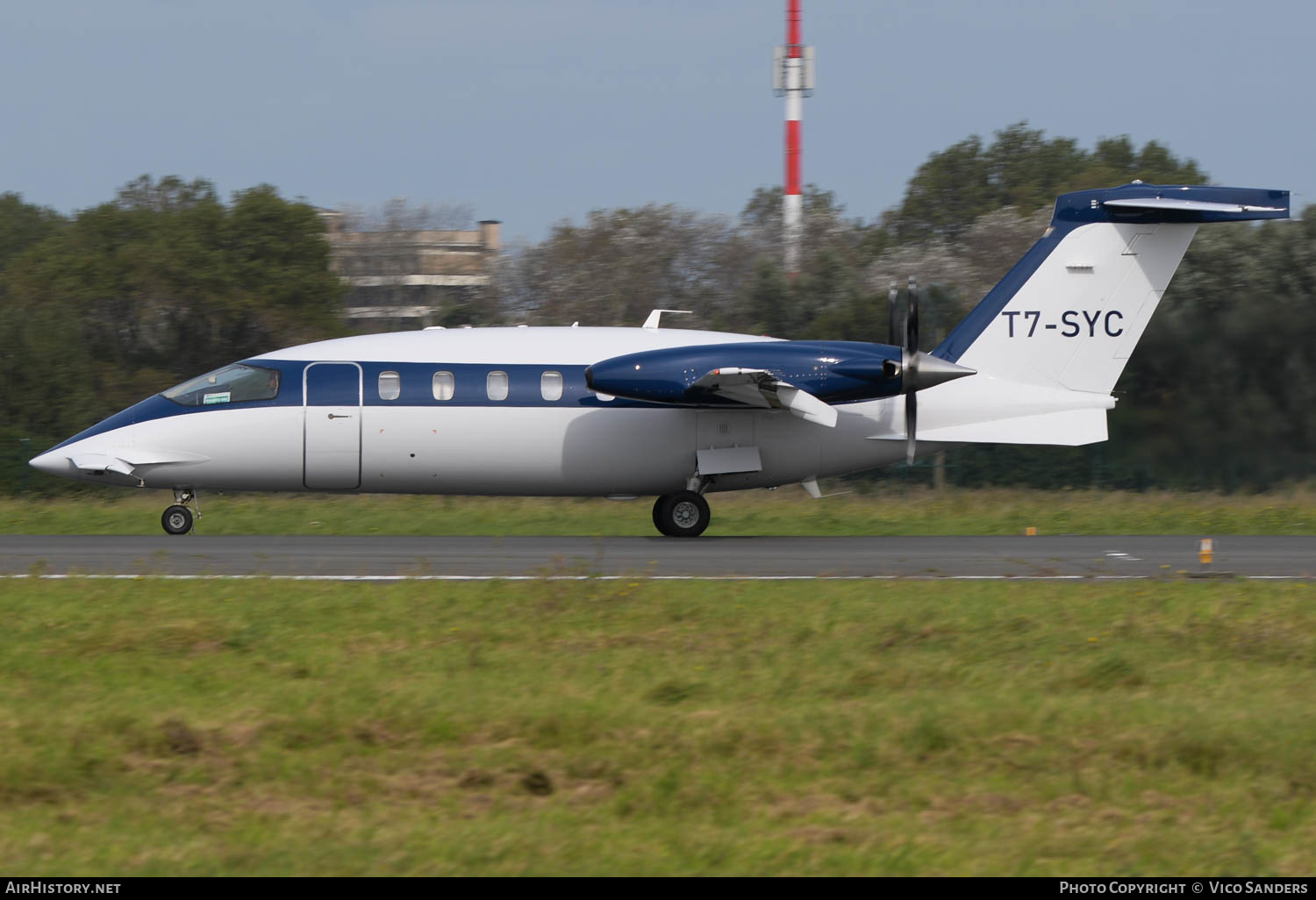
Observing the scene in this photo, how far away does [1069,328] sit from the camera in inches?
877

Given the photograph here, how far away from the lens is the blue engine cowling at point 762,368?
68.2 feet

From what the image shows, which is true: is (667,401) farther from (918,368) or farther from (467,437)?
(918,368)

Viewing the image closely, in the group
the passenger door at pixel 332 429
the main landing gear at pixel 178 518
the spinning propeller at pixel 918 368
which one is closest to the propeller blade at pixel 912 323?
the spinning propeller at pixel 918 368

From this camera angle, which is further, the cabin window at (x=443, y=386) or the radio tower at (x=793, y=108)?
the radio tower at (x=793, y=108)

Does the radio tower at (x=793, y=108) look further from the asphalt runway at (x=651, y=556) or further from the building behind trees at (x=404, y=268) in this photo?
the asphalt runway at (x=651, y=556)

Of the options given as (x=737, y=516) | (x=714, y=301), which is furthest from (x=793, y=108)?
(x=737, y=516)

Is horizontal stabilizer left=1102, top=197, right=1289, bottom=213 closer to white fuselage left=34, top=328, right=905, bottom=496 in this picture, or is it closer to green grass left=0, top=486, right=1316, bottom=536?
white fuselage left=34, top=328, right=905, bottom=496

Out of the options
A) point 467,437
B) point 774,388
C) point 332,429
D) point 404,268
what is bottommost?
point 467,437

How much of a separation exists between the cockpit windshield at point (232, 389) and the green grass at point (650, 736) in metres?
7.80

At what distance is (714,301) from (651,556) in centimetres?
3633

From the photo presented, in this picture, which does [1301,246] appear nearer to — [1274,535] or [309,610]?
[1274,535]

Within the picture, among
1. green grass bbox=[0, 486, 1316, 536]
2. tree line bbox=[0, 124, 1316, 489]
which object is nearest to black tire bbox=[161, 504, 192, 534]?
green grass bbox=[0, 486, 1316, 536]

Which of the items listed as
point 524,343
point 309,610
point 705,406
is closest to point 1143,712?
point 309,610
